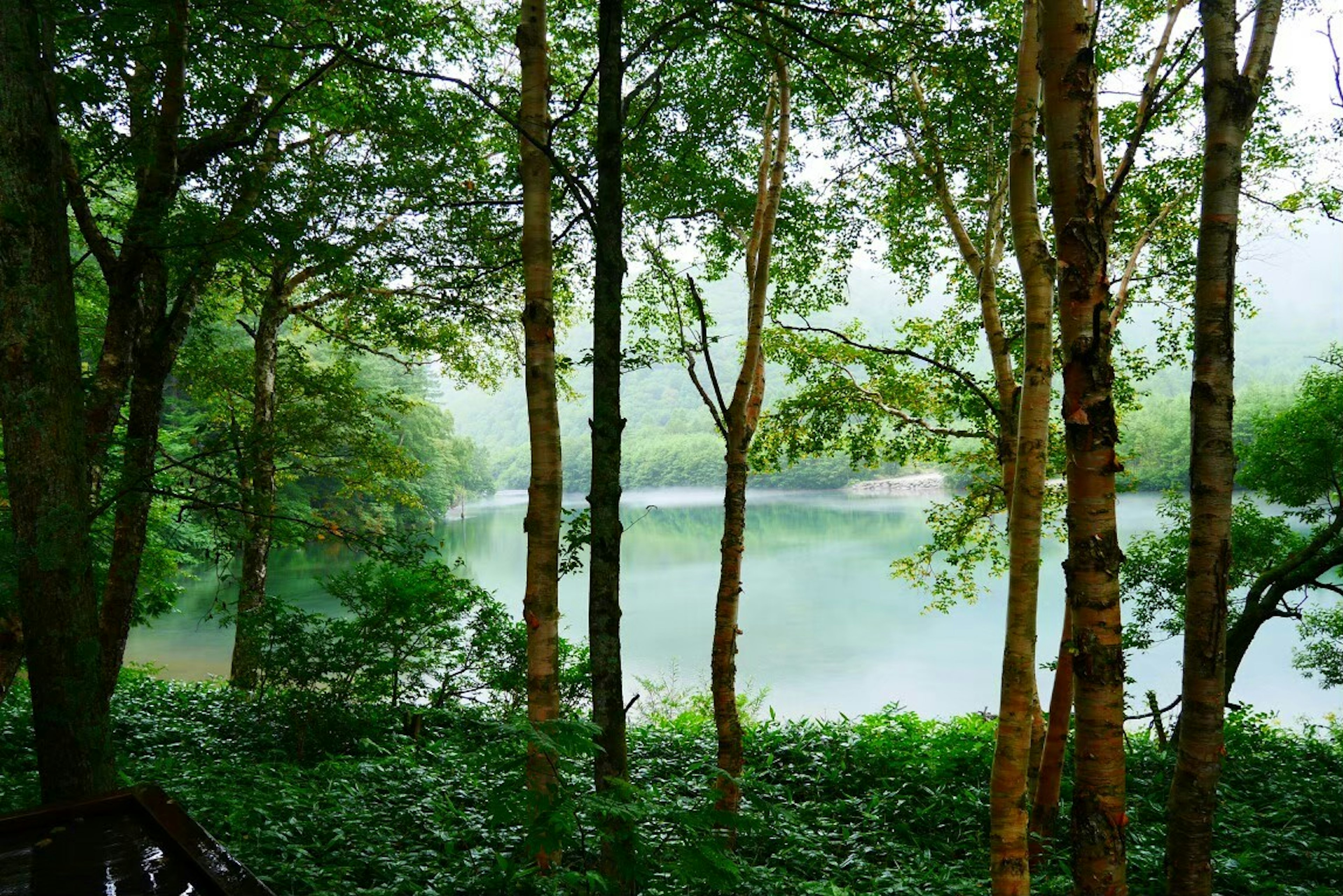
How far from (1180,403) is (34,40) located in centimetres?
4000

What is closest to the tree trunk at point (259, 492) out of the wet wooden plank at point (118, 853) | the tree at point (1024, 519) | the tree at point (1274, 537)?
the wet wooden plank at point (118, 853)

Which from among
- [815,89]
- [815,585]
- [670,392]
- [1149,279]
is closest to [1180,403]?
[815,585]

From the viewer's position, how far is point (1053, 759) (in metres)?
5.12

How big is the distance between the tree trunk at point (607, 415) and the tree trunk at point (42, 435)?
1.66 m

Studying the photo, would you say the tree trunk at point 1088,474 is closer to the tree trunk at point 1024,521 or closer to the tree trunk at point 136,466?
the tree trunk at point 1024,521

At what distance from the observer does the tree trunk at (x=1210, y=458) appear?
2316 mm

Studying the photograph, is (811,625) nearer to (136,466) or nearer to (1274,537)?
(1274,537)

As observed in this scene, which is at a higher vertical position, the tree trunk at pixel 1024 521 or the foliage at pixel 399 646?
the tree trunk at pixel 1024 521

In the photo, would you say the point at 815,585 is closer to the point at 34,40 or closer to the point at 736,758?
the point at 736,758

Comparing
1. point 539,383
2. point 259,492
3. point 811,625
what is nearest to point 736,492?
point 539,383

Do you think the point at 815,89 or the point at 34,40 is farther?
the point at 815,89

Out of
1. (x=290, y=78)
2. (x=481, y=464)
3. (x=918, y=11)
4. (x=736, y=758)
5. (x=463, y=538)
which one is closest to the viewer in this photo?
(x=918, y=11)

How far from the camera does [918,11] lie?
389 cm

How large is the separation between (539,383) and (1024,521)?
7.81 feet
